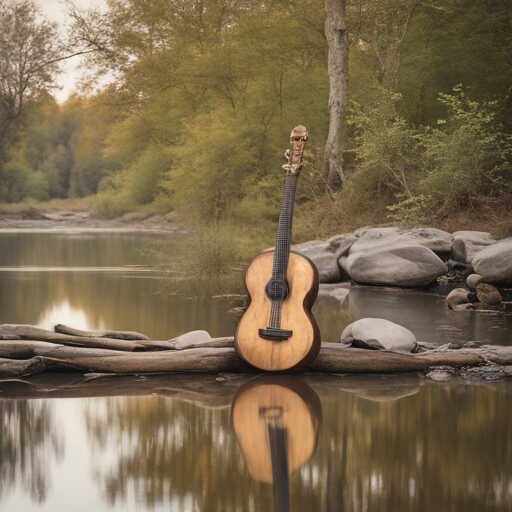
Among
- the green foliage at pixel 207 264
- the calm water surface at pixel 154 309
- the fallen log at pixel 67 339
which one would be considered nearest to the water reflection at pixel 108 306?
the calm water surface at pixel 154 309

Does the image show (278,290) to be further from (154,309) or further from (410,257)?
(410,257)

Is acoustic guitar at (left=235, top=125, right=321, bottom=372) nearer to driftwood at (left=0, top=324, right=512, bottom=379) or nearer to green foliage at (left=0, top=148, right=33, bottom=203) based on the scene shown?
driftwood at (left=0, top=324, right=512, bottom=379)

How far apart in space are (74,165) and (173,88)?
938 inches

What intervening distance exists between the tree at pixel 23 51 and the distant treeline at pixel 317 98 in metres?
1.50

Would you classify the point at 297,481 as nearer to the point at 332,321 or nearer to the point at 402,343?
the point at 402,343

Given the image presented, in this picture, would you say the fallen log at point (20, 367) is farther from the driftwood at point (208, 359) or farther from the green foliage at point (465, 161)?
the green foliage at point (465, 161)

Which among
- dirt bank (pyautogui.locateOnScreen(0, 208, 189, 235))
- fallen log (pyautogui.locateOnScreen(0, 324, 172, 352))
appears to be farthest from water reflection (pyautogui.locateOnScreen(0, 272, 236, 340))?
dirt bank (pyautogui.locateOnScreen(0, 208, 189, 235))

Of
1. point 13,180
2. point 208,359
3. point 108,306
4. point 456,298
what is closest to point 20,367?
point 208,359

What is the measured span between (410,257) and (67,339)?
203 inches

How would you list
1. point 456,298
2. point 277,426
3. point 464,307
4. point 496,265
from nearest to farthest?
1. point 277,426
2. point 464,307
3. point 456,298
4. point 496,265

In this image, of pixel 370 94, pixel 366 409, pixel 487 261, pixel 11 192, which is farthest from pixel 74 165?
pixel 366 409

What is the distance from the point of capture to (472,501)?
A: 76.2 inches

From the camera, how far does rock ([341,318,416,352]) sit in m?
3.68

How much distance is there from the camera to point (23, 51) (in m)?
21.4
